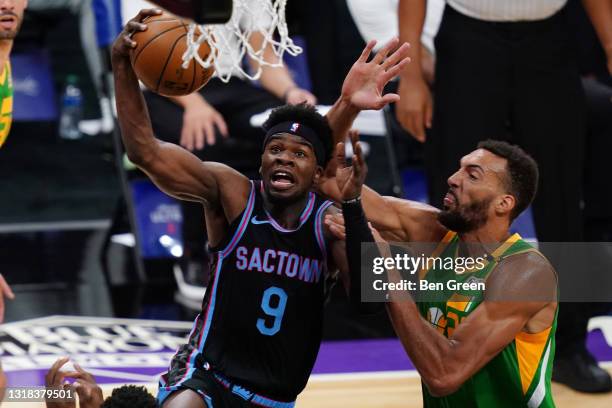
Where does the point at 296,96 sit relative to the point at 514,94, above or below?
below

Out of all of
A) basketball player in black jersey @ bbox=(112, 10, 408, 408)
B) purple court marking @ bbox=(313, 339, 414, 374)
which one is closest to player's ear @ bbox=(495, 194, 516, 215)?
basketball player in black jersey @ bbox=(112, 10, 408, 408)

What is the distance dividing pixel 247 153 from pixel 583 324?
7.87 ft

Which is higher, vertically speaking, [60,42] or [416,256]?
[416,256]

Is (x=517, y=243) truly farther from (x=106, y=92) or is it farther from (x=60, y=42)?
(x=60, y=42)

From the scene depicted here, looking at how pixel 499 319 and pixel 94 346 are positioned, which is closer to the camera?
pixel 499 319

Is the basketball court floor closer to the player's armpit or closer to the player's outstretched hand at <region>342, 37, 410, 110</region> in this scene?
the player's armpit

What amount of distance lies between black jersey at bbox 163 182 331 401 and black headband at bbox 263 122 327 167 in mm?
218

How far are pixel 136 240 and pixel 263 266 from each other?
10.3ft

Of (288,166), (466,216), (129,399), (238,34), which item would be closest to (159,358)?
(238,34)

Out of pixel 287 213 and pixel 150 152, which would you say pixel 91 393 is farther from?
pixel 287 213

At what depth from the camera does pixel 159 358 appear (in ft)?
18.7

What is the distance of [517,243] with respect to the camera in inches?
160

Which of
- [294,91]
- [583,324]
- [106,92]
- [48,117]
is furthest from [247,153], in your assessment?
[583,324]

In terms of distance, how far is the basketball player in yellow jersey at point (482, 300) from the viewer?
381 cm
